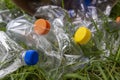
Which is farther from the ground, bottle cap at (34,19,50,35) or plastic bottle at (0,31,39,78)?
bottle cap at (34,19,50,35)

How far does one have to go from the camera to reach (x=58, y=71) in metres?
1.47

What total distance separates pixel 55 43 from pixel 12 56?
190 millimetres

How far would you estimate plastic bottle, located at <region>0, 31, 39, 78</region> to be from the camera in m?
1.45

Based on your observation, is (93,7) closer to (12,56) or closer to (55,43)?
(55,43)

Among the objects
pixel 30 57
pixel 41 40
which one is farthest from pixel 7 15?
pixel 30 57

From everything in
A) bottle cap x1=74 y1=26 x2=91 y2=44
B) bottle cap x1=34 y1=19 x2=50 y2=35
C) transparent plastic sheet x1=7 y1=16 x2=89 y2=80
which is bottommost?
transparent plastic sheet x1=7 y1=16 x2=89 y2=80

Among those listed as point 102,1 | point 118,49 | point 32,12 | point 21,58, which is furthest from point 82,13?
point 21,58

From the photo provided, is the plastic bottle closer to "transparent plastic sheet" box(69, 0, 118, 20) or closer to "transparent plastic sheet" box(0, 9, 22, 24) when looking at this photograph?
"transparent plastic sheet" box(0, 9, 22, 24)

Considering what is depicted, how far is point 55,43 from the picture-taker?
1583 mm

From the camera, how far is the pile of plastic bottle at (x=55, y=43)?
59.1 inches

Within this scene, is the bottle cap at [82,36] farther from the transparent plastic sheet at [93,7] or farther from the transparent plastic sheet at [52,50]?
the transparent plastic sheet at [93,7]

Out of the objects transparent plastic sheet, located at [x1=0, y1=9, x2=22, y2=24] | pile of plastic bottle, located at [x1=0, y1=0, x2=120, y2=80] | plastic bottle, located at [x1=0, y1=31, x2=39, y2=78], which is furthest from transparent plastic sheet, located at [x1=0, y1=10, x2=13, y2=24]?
plastic bottle, located at [x1=0, y1=31, x2=39, y2=78]

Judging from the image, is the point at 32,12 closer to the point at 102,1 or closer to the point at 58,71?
the point at 102,1

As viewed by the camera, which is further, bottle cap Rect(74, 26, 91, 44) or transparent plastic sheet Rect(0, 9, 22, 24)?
transparent plastic sheet Rect(0, 9, 22, 24)
